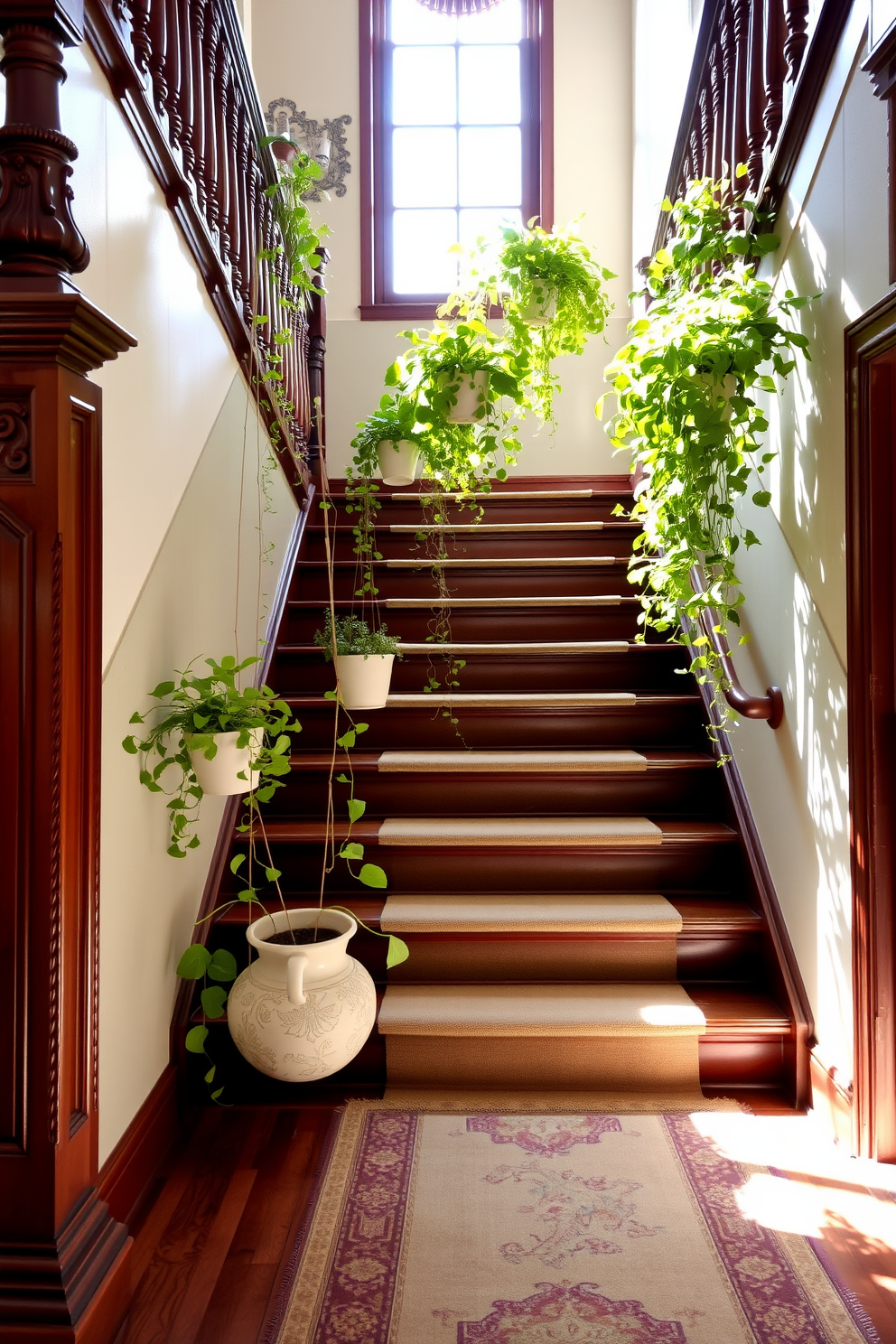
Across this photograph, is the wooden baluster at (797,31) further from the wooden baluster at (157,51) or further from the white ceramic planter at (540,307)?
the wooden baluster at (157,51)

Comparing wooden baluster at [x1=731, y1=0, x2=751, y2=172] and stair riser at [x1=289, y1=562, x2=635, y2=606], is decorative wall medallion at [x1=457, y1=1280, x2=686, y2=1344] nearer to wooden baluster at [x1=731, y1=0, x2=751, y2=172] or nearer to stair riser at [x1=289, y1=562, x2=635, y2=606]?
stair riser at [x1=289, y1=562, x2=635, y2=606]

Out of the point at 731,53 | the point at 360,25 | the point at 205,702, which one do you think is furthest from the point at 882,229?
the point at 360,25

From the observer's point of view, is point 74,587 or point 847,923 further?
point 847,923

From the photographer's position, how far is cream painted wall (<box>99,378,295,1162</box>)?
1.85 m

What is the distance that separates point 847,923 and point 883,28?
170 cm

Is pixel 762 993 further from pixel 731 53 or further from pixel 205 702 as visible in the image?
pixel 731 53

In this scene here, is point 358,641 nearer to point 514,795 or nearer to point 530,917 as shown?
point 514,795

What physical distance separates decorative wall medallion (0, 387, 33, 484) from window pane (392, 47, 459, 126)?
5039mm

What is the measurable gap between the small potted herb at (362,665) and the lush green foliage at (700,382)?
0.79 meters

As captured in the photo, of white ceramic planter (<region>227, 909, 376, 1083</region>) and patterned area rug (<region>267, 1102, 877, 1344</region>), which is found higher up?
white ceramic planter (<region>227, 909, 376, 1083</region>)

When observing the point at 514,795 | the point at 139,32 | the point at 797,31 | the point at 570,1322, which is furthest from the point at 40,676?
the point at 797,31

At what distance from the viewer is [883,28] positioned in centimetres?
166

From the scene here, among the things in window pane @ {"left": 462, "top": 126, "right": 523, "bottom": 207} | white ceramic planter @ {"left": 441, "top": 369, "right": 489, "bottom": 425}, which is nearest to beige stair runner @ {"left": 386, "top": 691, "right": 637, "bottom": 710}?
white ceramic planter @ {"left": 441, "top": 369, "right": 489, "bottom": 425}

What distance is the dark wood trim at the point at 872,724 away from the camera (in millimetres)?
1920
